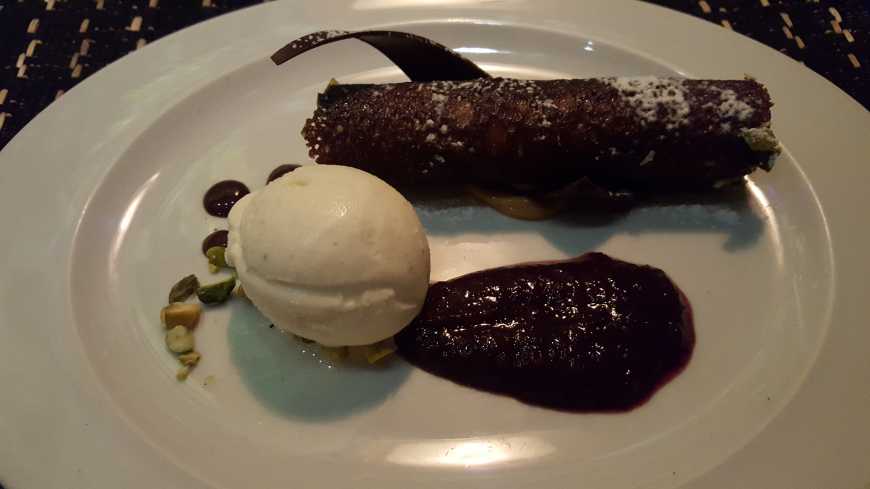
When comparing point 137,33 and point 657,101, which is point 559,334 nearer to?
point 657,101

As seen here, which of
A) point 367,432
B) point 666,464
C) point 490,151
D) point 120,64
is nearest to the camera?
point 666,464

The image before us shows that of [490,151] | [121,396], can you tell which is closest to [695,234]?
[490,151]

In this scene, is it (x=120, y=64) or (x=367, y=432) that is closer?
(x=367, y=432)

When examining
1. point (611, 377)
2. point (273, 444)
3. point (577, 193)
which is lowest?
point (273, 444)

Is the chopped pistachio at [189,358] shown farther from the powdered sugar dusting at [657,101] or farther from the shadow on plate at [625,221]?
the powdered sugar dusting at [657,101]

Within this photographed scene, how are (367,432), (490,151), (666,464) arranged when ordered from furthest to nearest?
(490,151)
(367,432)
(666,464)

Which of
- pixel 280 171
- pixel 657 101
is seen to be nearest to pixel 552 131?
pixel 657 101

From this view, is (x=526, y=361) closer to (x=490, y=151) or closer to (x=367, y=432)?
(x=367, y=432)
